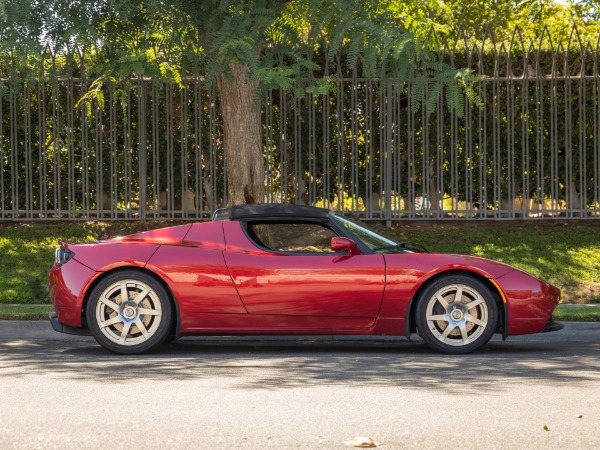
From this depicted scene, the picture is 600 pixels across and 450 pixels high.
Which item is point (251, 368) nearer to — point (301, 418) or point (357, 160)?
point (301, 418)

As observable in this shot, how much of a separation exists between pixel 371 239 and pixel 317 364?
1386 mm

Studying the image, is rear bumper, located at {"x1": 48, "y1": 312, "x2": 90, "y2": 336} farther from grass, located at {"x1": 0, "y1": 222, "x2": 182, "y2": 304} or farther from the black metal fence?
the black metal fence

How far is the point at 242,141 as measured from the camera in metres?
14.4

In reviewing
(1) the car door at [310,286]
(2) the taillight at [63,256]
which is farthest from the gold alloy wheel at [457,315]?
(2) the taillight at [63,256]

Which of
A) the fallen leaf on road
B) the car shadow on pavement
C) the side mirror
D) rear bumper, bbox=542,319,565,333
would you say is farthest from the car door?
the fallen leaf on road

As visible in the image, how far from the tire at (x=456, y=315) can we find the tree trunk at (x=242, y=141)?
5.48 metres

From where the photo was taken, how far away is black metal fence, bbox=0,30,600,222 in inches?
650

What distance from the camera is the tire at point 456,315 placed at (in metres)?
9.23

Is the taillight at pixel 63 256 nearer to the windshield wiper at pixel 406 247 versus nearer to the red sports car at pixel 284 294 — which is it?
the red sports car at pixel 284 294

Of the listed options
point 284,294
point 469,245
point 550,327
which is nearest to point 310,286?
point 284,294

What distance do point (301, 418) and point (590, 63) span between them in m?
11.9

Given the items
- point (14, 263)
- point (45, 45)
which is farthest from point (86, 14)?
point (14, 263)

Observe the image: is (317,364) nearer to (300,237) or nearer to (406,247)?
(406,247)

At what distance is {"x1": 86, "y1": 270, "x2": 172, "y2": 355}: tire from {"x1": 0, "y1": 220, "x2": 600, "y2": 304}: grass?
3.90 m
